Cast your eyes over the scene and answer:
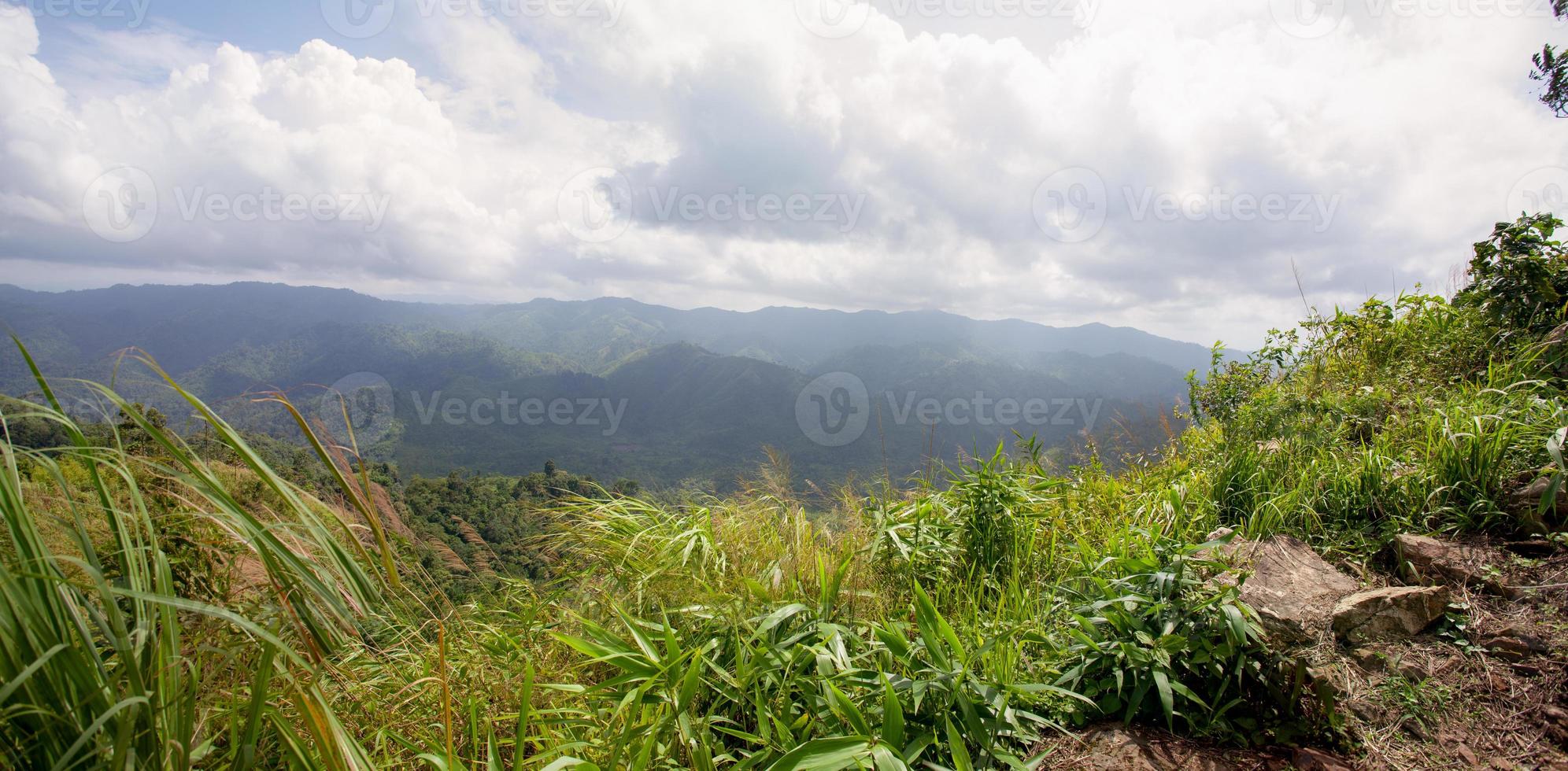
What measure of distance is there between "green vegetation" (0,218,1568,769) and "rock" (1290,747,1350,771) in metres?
0.10

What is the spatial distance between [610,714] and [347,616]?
0.92 metres

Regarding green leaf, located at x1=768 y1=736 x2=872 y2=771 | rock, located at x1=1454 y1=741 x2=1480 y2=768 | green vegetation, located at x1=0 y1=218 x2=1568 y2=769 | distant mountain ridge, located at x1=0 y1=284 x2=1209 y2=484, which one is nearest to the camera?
green vegetation, located at x1=0 y1=218 x2=1568 y2=769

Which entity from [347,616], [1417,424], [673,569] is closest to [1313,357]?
[1417,424]

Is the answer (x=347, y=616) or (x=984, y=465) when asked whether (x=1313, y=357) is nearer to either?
(x=984, y=465)

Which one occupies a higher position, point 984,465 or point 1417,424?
point 1417,424

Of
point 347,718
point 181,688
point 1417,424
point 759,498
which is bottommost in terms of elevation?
point 347,718

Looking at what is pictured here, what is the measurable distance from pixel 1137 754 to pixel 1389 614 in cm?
118

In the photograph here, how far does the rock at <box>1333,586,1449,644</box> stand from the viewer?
2.13m

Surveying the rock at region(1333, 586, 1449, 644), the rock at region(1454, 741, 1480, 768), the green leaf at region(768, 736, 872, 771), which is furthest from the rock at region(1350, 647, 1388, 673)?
the green leaf at region(768, 736, 872, 771)

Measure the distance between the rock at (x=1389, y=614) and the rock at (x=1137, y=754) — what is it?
782 mm

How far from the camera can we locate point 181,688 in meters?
1.24

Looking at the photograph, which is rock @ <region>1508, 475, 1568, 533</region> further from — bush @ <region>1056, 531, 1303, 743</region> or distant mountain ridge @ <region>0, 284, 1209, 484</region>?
distant mountain ridge @ <region>0, 284, 1209, 484</region>

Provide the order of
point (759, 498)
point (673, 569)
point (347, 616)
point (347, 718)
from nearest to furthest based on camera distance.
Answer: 1. point (347, 616)
2. point (347, 718)
3. point (673, 569)
4. point (759, 498)

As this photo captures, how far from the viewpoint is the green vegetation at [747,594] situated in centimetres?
119
